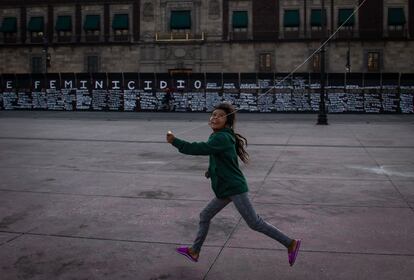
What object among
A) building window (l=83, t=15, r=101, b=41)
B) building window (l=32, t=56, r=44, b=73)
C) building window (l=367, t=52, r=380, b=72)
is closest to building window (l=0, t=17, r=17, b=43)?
building window (l=32, t=56, r=44, b=73)

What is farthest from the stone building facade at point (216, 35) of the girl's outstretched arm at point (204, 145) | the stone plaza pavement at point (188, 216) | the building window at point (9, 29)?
the girl's outstretched arm at point (204, 145)

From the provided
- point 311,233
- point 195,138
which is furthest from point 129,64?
point 311,233

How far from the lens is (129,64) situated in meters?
43.8

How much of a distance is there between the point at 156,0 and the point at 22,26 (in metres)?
13.7

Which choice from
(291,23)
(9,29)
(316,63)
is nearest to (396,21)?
(316,63)

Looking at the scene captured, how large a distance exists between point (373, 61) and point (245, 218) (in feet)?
131

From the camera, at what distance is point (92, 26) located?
4472 centimetres

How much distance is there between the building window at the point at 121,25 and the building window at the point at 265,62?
12250 millimetres

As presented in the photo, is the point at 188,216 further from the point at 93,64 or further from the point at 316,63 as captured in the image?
the point at 93,64

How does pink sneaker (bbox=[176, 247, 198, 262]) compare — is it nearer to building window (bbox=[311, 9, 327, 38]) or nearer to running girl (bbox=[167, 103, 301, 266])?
running girl (bbox=[167, 103, 301, 266])

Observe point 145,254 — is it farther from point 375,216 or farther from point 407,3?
point 407,3

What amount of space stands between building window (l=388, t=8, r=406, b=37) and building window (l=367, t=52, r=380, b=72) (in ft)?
7.10

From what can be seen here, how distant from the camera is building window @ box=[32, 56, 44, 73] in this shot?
46.0 metres

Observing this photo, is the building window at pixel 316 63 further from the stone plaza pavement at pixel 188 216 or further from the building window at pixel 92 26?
the stone plaza pavement at pixel 188 216
